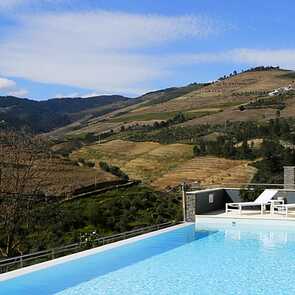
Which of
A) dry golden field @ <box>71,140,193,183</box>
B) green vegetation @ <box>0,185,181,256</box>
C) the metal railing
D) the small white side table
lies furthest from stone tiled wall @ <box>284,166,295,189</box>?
dry golden field @ <box>71,140,193,183</box>

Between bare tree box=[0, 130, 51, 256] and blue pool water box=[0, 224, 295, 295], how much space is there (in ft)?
28.2

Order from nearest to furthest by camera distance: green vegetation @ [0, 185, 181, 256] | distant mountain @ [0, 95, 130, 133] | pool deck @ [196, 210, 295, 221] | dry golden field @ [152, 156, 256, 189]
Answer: pool deck @ [196, 210, 295, 221]
green vegetation @ [0, 185, 181, 256]
dry golden field @ [152, 156, 256, 189]
distant mountain @ [0, 95, 130, 133]

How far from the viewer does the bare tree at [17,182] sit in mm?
17888

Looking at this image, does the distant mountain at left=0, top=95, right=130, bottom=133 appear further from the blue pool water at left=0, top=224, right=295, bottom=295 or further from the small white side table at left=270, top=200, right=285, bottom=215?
the blue pool water at left=0, top=224, right=295, bottom=295

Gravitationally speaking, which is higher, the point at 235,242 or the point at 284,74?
the point at 284,74

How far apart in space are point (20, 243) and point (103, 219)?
6.33 meters

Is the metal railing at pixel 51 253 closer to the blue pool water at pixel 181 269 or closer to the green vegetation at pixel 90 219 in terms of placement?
the blue pool water at pixel 181 269

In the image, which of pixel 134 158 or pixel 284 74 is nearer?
pixel 134 158

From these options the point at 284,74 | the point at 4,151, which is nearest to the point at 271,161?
the point at 4,151

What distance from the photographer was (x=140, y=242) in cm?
980

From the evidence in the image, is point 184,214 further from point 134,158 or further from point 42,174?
point 134,158

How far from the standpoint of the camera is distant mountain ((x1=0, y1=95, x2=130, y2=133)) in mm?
117412

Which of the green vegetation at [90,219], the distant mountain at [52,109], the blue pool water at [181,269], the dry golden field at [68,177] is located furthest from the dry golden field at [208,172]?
the distant mountain at [52,109]

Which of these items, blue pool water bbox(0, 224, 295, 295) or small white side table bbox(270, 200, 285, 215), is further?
small white side table bbox(270, 200, 285, 215)
